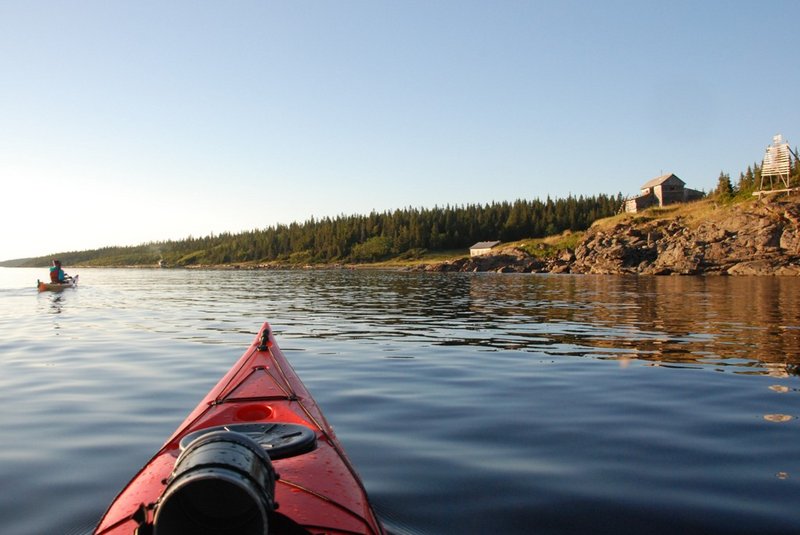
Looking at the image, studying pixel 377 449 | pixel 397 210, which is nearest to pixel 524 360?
pixel 377 449

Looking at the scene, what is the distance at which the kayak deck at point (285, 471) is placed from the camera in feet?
12.8

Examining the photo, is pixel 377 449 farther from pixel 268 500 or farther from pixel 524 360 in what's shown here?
pixel 524 360

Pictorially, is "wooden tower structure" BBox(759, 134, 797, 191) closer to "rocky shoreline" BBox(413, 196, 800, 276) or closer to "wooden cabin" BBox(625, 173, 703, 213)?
"rocky shoreline" BBox(413, 196, 800, 276)

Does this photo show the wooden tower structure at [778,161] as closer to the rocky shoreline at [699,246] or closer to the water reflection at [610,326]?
the rocky shoreline at [699,246]

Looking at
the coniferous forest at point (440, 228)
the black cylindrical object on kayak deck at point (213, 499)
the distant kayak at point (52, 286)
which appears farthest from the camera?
the coniferous forest at point (440, 228)

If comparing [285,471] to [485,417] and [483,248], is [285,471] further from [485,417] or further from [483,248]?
[483,248]

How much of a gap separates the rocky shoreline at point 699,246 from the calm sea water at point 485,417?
5701cm

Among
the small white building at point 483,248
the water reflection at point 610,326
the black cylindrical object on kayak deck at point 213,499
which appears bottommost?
the water reflection at point 610,326

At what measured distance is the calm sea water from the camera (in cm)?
571

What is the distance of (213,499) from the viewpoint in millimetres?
3238

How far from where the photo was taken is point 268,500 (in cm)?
339

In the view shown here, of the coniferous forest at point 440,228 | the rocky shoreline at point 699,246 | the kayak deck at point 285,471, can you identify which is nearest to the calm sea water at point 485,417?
the kayak deck at point 285,471

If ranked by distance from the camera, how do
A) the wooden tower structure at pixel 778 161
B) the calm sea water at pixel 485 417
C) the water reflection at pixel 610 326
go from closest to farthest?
1. the calm sea water at pixel 485 417
2. the water reflection at pixel 610 326
3. the wooden tower structure at pixel 778 161

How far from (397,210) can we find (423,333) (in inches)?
6686
